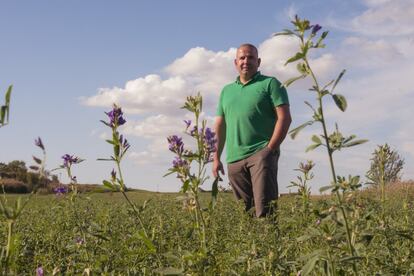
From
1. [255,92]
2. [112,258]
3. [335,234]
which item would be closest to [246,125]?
[255,92]

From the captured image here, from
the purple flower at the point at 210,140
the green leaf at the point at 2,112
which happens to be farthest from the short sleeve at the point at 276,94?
the green leaf at the point at 2,112

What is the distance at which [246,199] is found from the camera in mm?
6633

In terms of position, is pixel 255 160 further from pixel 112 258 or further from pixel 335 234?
pixel 335 234

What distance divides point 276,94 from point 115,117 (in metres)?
3.58

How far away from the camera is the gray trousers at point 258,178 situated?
6.09m

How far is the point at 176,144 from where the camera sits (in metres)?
2.81

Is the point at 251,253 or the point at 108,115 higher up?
the point at 108,115

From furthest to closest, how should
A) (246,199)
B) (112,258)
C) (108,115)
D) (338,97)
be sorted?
(246,199) < (112,258) < (108,115) < (338,97)

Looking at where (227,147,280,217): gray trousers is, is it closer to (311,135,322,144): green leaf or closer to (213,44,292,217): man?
(213,44,292,217): man

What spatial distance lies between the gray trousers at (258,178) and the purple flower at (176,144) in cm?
319

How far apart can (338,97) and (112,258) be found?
7.13ft

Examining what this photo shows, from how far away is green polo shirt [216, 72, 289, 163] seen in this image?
6.20 m

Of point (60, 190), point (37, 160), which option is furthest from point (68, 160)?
point (37, 160)

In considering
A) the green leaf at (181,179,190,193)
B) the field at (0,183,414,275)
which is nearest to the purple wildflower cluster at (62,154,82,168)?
the field at (0,183,414,275)
